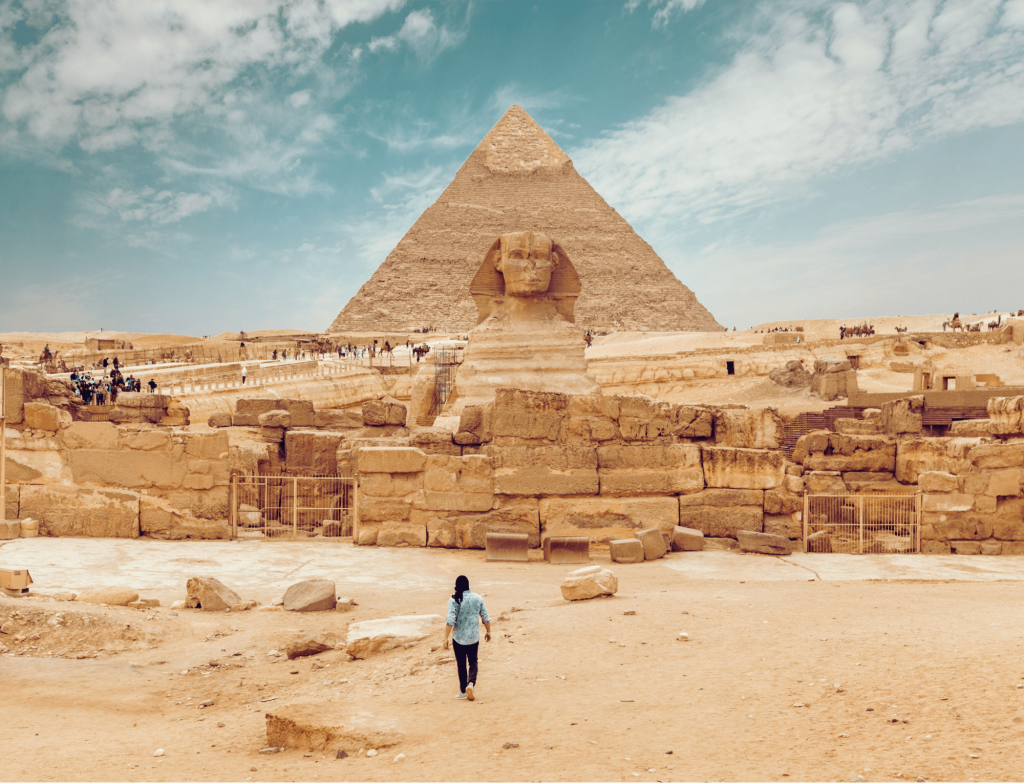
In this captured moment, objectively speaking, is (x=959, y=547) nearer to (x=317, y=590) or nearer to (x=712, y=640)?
(x=712, y=640)

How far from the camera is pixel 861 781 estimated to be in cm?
192

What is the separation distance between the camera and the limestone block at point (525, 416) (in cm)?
574

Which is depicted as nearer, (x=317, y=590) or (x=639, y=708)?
(x=639, y=708)

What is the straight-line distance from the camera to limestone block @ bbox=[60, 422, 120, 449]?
5.85 metres

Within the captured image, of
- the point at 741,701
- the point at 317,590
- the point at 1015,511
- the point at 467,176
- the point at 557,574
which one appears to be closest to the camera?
the point at 741,701

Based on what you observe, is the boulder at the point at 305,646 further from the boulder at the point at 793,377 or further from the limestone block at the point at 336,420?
the boulder at the point at 793,377

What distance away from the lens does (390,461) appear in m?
5.75

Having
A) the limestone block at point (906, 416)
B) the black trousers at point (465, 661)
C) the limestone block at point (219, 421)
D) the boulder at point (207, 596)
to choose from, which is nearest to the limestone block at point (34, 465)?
the boulder at point (207, 596)

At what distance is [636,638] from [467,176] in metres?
146

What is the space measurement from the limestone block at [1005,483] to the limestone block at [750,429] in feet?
4.84

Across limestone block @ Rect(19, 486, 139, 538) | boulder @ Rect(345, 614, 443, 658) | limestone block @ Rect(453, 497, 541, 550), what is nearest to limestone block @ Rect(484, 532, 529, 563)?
limestone block @ Rect(453, 497, 541, 550)

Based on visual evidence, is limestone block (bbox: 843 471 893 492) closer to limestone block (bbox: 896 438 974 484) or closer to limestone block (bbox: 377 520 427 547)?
limestone block (bbox: 896 438 974 484)

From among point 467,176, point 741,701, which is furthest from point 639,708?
point 467,176

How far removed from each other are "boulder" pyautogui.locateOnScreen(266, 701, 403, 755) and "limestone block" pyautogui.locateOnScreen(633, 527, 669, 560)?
3.12 m
